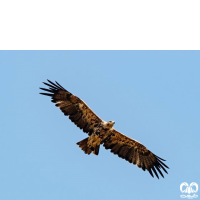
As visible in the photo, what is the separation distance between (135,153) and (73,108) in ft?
10.6

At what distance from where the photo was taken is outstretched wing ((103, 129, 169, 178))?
1580cm

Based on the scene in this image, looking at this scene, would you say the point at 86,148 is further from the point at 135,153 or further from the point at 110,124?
the point at 135,153

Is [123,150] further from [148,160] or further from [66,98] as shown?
[66,98]

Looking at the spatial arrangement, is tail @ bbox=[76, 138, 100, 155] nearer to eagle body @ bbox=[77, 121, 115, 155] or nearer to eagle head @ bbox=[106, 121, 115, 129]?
eagle body @ bbox=[77, 121, 115, 155]

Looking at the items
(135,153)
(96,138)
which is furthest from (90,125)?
(135,153)

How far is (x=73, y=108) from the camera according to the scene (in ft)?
50.1

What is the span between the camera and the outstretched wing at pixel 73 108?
15.1 metres

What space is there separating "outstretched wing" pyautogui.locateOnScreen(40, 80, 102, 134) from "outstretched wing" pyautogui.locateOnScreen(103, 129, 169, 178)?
107 centimetres

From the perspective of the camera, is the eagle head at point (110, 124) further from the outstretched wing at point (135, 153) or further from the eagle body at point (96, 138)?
the outstretched wing at point (135, 153)

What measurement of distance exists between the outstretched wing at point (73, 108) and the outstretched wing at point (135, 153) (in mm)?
1073

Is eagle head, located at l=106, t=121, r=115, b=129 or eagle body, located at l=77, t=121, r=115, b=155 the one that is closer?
eagle head, located at l=106, t=121, r=115, b=129
